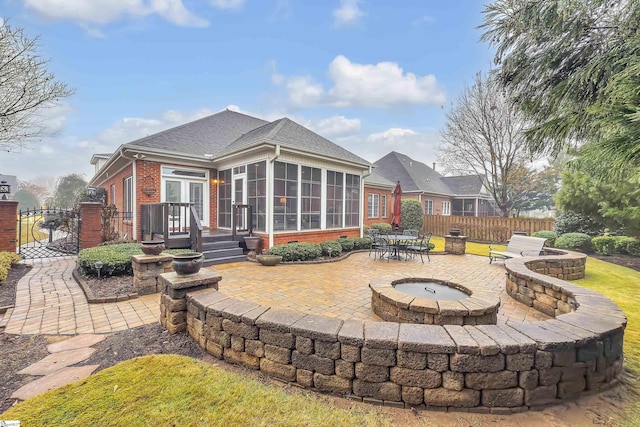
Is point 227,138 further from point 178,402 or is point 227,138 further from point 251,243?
point 178,402

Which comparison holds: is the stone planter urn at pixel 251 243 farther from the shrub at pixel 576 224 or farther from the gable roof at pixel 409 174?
the gable roof at pixel 409 174

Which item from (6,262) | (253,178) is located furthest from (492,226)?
(6,262)

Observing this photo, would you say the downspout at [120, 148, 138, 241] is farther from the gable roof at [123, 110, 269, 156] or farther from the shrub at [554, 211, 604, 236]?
the shrub at [554, 211, 604, 236]

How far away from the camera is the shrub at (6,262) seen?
507 cm

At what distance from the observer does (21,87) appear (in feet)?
22.1

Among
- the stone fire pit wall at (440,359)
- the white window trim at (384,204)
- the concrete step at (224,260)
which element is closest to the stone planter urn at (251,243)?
the concrete step at (224,260)

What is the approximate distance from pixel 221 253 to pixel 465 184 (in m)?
25.0

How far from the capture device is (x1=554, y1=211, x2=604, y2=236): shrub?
11.6 m

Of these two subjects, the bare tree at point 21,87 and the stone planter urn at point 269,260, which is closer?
the bare tree at point 21,87

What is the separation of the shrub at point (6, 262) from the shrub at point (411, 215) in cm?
1628

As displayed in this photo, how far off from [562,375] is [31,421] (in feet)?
13.1

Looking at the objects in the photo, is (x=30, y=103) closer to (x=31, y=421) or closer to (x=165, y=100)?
(x=31, y=421)

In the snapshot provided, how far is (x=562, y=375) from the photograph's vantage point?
2.06m

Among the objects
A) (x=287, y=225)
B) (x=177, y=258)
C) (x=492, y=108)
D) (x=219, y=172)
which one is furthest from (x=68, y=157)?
(x=492, y=108)
